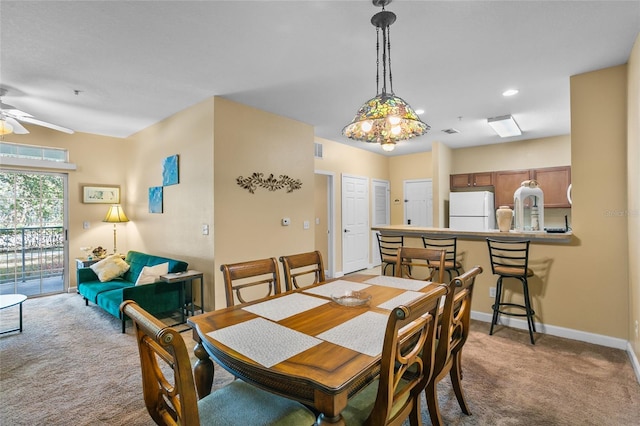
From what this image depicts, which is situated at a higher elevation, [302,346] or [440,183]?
[440,183]

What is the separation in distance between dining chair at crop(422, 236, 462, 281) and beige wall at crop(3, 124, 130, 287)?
5.15 meters

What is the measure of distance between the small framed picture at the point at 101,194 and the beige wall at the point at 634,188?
22.5 feet

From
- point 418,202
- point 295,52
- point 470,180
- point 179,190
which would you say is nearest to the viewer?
point 295,52

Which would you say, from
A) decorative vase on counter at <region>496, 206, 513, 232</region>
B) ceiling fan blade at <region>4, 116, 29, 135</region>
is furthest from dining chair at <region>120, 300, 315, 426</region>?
ceiling fan blade at <region>4, 116, 29, 135</region>

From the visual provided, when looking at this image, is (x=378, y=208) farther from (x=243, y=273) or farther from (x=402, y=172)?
(x=243, y=273)

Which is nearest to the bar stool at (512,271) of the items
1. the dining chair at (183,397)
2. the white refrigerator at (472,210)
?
the white refrigerator at (472,210)

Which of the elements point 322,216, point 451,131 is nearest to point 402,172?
point 451,131

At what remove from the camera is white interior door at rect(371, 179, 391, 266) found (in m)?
6.89

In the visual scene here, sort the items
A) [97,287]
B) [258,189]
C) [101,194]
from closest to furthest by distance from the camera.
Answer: [97,287] → [258,189] → [101,194]

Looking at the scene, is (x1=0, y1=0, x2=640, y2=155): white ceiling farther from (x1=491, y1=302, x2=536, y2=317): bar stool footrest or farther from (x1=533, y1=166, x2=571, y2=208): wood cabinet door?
(x1=491, y1=302, x2=536, y2=317): bar stool footrest

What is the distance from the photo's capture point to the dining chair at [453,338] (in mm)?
1605

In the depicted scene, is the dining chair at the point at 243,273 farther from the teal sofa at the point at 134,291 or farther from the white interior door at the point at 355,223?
the white interior door at the point at 355,223

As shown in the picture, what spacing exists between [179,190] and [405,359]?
3.88 m

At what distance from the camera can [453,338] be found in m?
1.93
